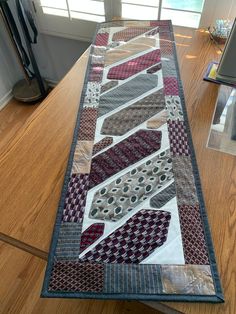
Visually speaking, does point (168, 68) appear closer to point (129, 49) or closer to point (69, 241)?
point (129, 49)

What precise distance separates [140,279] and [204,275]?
132mm

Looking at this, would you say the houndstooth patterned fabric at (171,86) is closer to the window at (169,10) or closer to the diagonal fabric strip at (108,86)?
the diagonal fabric strip at (108,86)

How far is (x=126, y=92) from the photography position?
870mm

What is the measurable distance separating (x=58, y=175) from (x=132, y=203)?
22 cm

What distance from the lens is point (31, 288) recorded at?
925 millimetres

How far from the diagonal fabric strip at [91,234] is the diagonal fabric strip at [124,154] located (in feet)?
0.36

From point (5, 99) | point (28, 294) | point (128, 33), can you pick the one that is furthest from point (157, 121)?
point (5, 99)

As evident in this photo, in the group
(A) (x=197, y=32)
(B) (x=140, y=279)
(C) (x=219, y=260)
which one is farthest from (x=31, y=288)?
(A) (x=197, y=32)

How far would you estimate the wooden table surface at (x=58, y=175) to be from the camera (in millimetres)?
561

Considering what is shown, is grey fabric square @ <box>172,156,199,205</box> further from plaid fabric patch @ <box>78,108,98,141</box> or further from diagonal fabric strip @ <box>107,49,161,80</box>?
diagonal fabric strip @ <box>107,49,161,80</box>

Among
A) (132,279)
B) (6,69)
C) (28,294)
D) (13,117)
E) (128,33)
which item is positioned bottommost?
(13,117)

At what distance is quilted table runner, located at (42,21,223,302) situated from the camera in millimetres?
509

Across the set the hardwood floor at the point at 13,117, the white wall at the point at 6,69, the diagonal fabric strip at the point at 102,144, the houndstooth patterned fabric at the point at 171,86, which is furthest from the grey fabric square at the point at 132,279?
the white wall at the point at 6,69

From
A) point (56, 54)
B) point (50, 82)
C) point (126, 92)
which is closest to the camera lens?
point (126, 92)
